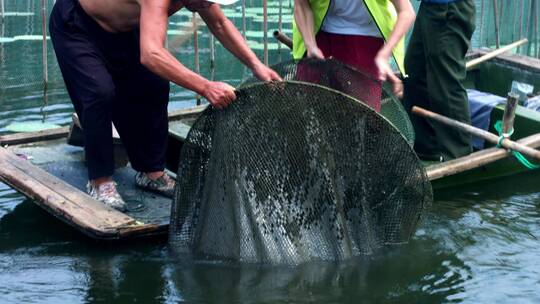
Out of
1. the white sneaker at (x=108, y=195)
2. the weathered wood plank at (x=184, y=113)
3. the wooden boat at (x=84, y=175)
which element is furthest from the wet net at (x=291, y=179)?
the weathered wood plank at (x=184, y=113)

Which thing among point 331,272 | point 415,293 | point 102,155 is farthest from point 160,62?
point 415,293

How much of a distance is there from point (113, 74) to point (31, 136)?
1486mm

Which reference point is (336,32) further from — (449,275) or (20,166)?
(20,166)

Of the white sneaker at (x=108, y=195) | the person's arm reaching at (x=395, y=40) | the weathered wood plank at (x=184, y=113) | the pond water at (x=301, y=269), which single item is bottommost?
the pond water at (x=301, y=269)

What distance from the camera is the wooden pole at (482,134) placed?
5812 mm

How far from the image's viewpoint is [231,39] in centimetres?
521

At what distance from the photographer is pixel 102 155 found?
5.45m

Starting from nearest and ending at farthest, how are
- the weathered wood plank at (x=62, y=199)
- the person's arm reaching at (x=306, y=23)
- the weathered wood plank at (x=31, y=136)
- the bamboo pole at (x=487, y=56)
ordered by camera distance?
the weathered wood plank at (x=62, y=199), the person's arm reaching at (x=306, y=23), the weathered wood plank at (x=31, y=136), the bamboo pole at (x=487, y=56)

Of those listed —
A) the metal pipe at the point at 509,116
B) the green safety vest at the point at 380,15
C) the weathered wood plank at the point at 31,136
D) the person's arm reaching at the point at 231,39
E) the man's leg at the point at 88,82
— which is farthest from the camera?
the weathered wood plank at the point at 31,136

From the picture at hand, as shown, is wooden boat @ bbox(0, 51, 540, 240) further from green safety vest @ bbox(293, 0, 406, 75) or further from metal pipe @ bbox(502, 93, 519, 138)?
green safety vest @ bbox(293, 0, 406, 75)

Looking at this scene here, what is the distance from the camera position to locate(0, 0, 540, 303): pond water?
486 cm

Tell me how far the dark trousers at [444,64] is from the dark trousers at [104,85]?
2.07 meters

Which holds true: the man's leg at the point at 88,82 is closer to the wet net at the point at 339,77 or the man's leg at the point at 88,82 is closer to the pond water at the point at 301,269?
the pond water at the point at 301,269

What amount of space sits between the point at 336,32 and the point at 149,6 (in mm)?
1615
